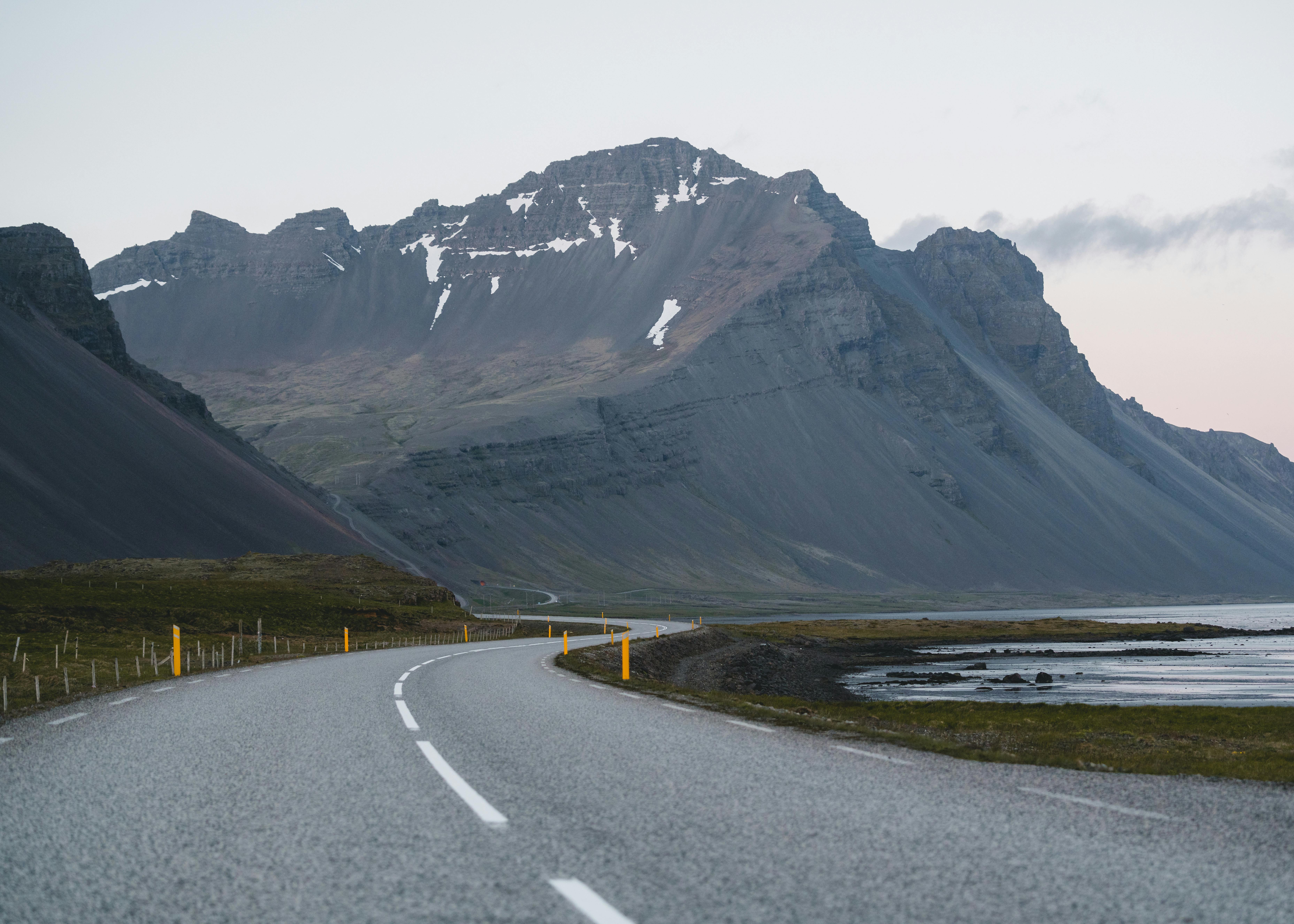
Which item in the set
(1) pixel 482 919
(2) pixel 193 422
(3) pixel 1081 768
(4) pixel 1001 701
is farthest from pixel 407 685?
(2) pixel 193 422

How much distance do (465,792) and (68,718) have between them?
10.9 m

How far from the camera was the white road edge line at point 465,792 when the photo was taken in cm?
982

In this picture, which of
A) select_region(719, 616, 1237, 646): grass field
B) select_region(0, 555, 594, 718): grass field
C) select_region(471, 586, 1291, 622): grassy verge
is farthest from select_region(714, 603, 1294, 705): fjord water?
select_region(471, 586, 1291, 622): grassy verge

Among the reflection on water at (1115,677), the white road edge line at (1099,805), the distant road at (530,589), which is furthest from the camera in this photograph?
the distant road at (530,589)

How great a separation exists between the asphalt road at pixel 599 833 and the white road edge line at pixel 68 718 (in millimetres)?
1579

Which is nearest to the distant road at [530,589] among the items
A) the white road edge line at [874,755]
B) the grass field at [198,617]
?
the grass field at [198,617]

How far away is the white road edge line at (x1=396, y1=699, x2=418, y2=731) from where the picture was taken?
56.3ft

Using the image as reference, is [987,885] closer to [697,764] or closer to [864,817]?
[864,817]

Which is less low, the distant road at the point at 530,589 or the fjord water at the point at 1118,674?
the distant road at the point at 530,589

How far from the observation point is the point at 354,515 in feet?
600

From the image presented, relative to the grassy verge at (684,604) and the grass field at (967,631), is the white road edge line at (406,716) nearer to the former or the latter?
the grass field at (967,631)

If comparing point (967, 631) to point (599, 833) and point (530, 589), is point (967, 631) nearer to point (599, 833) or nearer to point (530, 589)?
point (530, 589)

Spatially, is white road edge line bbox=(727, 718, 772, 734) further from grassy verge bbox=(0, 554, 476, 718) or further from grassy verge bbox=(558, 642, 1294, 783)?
grassy verge bbox=(0, 554, 476, 718)

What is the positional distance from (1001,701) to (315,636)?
39.9 meters
